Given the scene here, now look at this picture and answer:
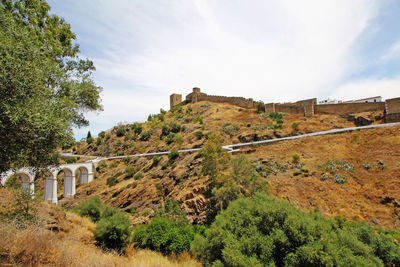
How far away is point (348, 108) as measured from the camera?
27438mm

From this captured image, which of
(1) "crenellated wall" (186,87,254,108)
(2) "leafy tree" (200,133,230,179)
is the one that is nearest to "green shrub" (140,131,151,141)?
(1) "crenellated wall" (186,87,254,108)

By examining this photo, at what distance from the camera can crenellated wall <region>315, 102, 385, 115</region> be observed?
25.6m

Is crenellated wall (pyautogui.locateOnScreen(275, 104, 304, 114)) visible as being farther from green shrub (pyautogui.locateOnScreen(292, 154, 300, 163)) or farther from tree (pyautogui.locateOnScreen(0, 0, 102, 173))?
tree (pyautogui.locateOnScreen(0, 0, 102, 173))

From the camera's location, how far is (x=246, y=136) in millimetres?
26453

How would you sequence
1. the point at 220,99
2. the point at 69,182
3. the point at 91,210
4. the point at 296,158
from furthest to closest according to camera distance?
1. the point at 220,99
2. the point at 69,182
3. the point at 296,158
4. the point at 91,210

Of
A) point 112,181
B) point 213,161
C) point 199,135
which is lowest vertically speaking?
point 112,181

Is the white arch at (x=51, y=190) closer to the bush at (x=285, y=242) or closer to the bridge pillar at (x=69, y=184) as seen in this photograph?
the bridge pillar at (x=69, y=184)

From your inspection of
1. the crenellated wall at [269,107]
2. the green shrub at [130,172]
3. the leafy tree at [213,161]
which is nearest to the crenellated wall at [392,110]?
the crenellated wall at [269,107]

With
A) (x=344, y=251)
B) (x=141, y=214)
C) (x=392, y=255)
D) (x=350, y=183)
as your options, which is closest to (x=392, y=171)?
(x=350, y=183)

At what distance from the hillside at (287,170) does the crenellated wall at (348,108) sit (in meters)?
1.28

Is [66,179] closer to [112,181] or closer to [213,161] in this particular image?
[112,181]

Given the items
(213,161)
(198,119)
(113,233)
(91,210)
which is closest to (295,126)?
(213,161)

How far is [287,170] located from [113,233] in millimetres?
14268

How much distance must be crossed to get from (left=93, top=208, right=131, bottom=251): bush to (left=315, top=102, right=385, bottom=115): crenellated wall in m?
28.8
